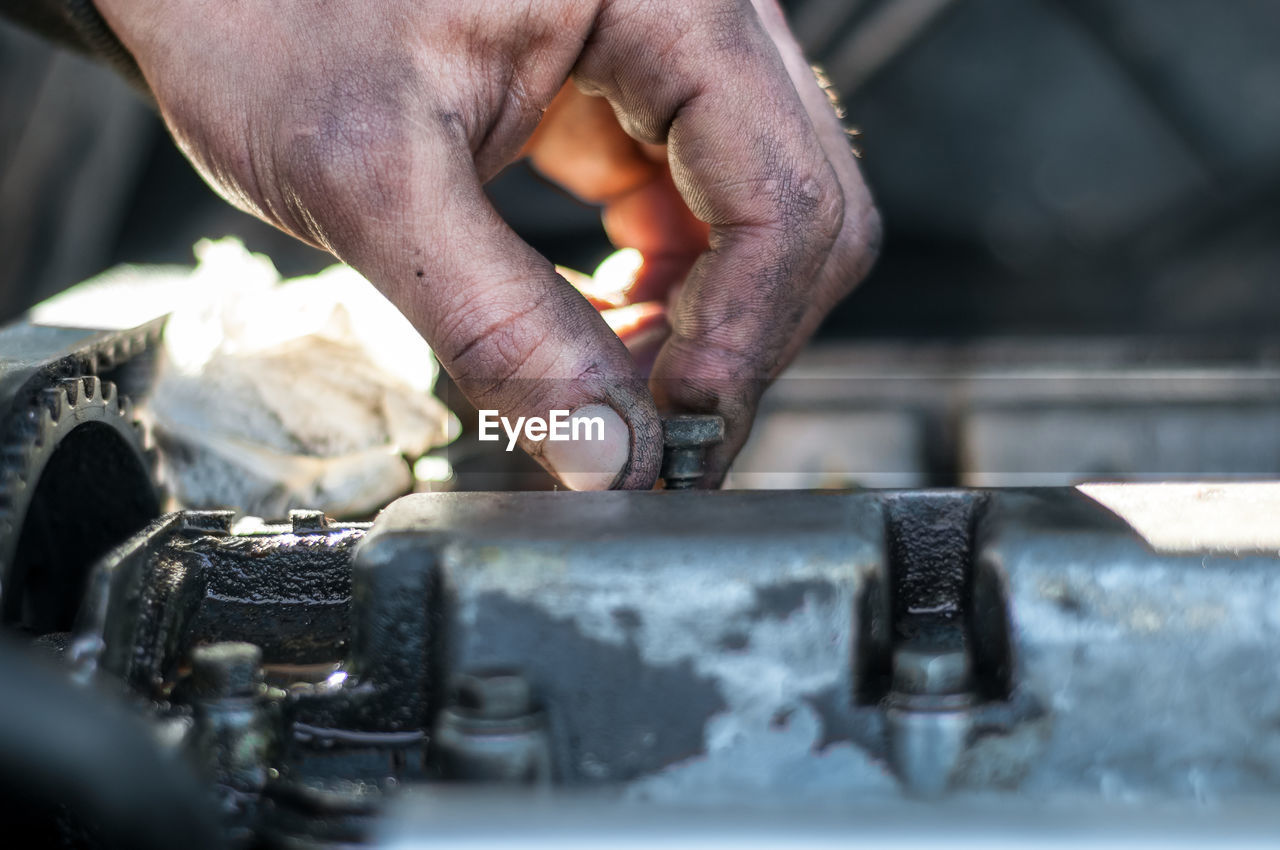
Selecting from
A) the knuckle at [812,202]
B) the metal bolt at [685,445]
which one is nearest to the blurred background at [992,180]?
the knuckle at [812,202]

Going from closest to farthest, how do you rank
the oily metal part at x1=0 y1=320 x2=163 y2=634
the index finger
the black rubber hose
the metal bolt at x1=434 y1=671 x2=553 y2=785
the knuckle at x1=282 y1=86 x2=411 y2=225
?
the black rubber hose, the metal bolt at x1=434 y1=671 x2=553 y2=785, the oily metal part at x1=0 y1=320 x2=163 y2=634, the knuckle at x1=282 y1=86 x2=411 y2=225, the index finger

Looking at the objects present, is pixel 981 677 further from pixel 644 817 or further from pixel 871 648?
pixel 644 817

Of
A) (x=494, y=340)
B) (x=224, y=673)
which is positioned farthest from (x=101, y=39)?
Result: (x=224, y=673)

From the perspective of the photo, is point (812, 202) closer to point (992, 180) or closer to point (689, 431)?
point (689, 431)

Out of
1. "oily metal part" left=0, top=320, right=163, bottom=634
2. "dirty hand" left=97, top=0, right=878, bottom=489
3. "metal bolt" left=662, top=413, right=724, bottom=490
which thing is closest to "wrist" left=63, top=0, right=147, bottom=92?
"dirty hand" left=97, top=0, right=878, bottom=489

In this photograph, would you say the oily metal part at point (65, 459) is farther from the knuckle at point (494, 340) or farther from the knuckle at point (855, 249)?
the knuckle at point (855, 249)

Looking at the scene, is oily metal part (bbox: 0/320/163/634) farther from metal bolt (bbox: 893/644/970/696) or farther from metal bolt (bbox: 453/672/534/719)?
metal bolt (bbox: 893/644/970/696)
